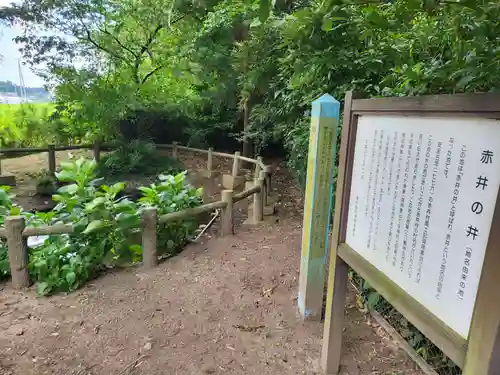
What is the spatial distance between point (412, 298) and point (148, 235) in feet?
8.42

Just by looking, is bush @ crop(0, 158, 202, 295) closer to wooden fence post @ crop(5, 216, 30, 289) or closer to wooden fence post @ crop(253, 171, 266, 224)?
wooden fence post @ crop(5, 216, 30, 289)

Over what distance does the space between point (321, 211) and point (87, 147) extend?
32.1 feet

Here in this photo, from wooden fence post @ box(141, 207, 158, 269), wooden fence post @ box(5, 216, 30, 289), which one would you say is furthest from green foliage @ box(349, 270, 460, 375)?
wooden fence post @ box(5, 216, 30, 289)

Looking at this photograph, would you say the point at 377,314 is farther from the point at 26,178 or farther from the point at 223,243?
the point at 26,178

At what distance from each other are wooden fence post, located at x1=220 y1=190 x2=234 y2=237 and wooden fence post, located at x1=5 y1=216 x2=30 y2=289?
193 cm

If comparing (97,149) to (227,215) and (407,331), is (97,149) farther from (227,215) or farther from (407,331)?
(407,331)

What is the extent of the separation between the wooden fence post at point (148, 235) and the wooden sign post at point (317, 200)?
1528 millimetres

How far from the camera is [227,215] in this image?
4.14m

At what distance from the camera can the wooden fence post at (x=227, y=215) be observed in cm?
410

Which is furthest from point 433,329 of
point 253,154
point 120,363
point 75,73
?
point 75,73

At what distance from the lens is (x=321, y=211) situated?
2.34 m

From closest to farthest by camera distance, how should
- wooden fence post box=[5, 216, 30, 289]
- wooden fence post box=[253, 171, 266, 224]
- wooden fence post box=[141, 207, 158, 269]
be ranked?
wooden fence post box=[5, 216, 30, 289] < wooden fence post box=[141, 207, 158, 269] < wooden fence post box=[253, 171, 266, 224]

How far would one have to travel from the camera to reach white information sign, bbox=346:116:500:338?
1026 mm

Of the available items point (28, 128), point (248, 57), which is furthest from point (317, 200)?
point (28, 128)
